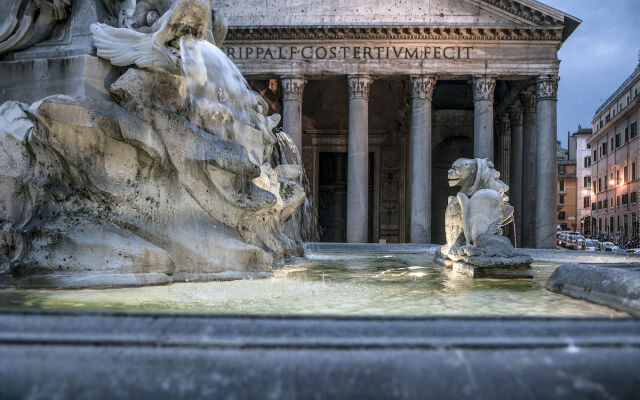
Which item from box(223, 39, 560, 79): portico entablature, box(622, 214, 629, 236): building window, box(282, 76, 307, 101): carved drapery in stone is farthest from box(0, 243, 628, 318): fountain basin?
box(622, 214, 629, 236): building window

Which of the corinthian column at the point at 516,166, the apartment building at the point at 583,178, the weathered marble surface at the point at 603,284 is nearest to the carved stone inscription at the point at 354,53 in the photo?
the corinthian column at the point at 516,166

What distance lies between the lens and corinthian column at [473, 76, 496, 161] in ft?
72.0

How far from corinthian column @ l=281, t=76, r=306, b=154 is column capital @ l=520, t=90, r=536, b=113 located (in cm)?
997

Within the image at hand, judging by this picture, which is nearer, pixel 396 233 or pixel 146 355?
pixel 146 355

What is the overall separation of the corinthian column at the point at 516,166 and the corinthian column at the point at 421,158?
5.82m

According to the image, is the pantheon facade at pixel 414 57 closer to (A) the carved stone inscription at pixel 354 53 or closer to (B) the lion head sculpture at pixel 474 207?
(A) the carved stone inscription at pixel 354 53

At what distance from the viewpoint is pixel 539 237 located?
71.5 feet

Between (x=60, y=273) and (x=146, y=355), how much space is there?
262cm

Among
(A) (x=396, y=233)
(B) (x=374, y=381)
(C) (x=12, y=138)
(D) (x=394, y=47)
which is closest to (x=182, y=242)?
(C) (x=12, y=138)

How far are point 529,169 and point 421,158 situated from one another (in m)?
5.66

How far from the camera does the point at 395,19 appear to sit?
2220 centimetres

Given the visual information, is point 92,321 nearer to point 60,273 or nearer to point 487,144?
point 60,273

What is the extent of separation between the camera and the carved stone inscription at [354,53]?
22.0 m

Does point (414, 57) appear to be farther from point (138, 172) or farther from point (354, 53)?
point (138, 172)
